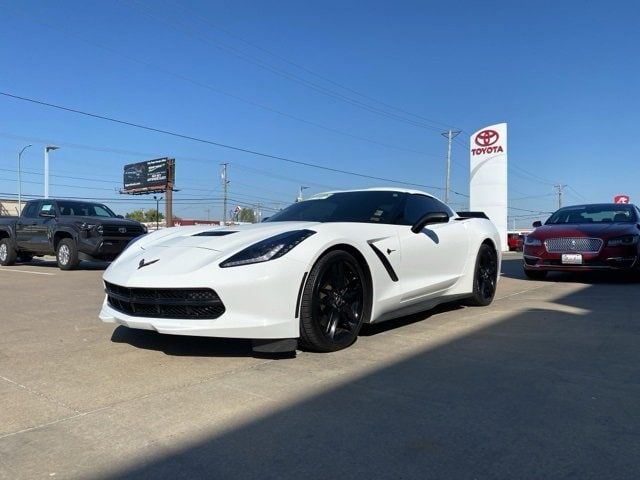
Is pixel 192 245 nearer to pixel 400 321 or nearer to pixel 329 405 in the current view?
pixel 329 405

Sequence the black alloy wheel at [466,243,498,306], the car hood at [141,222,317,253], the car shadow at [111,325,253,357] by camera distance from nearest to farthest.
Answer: the car hood at [141,222,317,253] < the car shadow at [111,325,253,357] < the black alloy wheel at [466,243,498,306]

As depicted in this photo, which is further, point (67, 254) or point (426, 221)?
point (67, 254)

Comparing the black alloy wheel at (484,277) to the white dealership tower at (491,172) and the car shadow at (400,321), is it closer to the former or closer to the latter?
the car shadow at (400,321)

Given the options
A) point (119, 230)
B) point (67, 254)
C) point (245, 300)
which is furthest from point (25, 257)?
point (245, 300)

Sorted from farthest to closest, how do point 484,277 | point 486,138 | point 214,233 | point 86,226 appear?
point 486,138
point 86,226
point 484,277
point 214,233

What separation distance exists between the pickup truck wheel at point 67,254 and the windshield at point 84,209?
0.83 m

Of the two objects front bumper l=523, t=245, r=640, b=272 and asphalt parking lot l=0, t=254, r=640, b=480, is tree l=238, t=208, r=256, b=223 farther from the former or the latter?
front bumper l=523, t=245, r=640, b=272

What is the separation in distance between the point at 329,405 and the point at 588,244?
7026 mm

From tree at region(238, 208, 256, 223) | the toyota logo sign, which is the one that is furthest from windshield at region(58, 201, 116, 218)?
the toyota logo sign

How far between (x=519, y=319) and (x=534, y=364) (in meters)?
1.83

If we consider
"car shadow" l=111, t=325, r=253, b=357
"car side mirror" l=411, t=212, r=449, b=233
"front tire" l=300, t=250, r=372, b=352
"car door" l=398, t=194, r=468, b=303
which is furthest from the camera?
"car side mirror" l=411, t=212, r=449, b=233

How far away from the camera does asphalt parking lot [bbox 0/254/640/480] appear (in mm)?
2410

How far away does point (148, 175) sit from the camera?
69375 millimetres

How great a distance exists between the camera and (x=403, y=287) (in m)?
4.81
